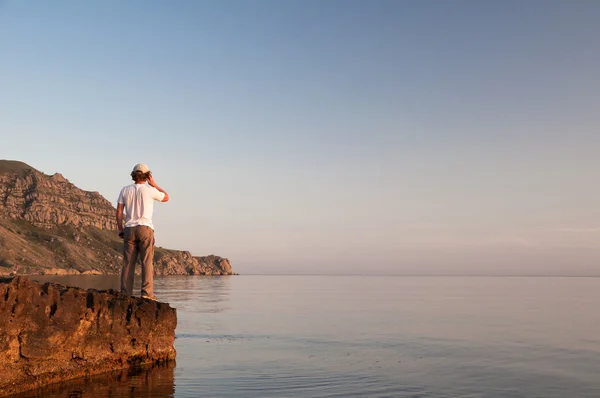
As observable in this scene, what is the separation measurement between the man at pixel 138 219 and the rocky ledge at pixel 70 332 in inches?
39.0

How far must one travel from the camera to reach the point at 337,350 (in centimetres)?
2384

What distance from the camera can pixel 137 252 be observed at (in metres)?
17.1

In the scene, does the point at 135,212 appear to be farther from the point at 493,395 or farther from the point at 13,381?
the point at 493,395

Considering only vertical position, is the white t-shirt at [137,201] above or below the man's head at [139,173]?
below

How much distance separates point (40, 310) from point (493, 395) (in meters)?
13.0

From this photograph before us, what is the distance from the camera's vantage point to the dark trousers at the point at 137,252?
656 inches

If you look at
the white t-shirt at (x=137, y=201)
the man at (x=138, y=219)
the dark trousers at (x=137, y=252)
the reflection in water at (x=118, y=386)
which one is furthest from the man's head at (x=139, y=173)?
the reflection in water at (x=118, y=386)

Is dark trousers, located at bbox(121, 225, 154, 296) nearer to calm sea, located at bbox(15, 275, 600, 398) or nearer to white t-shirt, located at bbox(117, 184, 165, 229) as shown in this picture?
white t-shirt, located at bbox(117, 184, 165, 229)

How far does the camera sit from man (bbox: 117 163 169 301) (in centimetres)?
1653

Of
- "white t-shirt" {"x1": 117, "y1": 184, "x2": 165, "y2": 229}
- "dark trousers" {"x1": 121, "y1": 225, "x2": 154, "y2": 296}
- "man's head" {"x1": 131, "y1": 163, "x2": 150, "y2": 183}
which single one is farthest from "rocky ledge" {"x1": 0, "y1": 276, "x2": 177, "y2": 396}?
"man's head" {"x1": 131, "y1": 163, "x2": 150, "y2": 183}

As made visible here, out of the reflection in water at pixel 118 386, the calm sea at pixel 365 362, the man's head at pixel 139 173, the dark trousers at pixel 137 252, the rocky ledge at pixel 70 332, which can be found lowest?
the calm sea at pixel 365 362

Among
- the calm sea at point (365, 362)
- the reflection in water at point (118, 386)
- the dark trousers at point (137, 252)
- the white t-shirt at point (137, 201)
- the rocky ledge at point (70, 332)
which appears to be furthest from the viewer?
the dark trousers at point (137, 252)

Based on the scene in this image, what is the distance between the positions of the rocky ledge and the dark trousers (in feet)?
1.86

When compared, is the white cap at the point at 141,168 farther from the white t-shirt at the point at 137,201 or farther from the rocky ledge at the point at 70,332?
the rocky ledge at the point at 70,332
